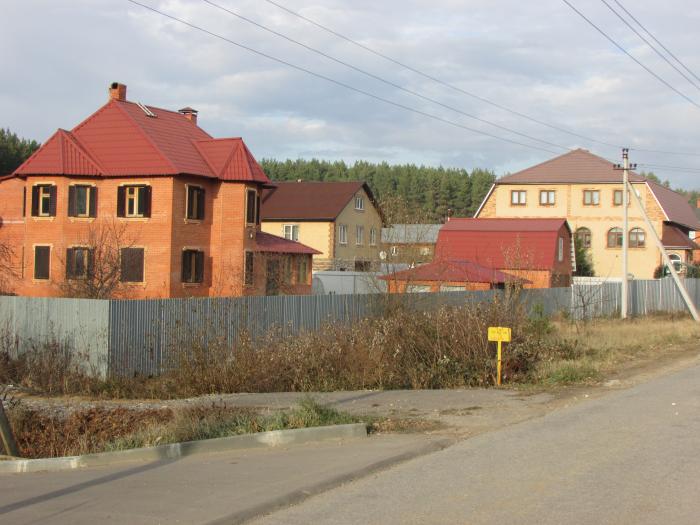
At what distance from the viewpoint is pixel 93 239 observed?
3566cm

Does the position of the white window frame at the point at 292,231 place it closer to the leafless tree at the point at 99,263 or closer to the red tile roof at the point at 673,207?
the leafless tree at the point at 99,263

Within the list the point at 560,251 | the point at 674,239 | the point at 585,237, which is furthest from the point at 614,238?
the point at 560,251

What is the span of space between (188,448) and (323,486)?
229cm

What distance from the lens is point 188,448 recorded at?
966 centimetres

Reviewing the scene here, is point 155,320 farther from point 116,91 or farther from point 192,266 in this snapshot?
point 116,91

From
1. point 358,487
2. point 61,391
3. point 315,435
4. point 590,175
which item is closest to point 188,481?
point 358,487

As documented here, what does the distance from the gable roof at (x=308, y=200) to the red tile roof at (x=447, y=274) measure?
88.6ft

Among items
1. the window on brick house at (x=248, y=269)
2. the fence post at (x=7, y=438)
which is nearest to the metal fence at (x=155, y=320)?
the fence post at (x=7, y=438)

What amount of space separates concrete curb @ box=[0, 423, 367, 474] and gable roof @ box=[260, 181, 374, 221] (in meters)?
51.7

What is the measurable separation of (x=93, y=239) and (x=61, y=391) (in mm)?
18519

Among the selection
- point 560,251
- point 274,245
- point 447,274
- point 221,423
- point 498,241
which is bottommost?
point 221,423

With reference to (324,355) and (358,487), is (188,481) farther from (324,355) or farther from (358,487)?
(324,355)

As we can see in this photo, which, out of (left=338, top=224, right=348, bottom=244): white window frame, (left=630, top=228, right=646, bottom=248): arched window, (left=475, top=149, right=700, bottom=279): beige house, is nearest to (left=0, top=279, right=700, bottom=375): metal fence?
(left=338, top=224, right=348, bottom=244): white window frame

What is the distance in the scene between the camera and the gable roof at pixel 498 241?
47.9 metres
